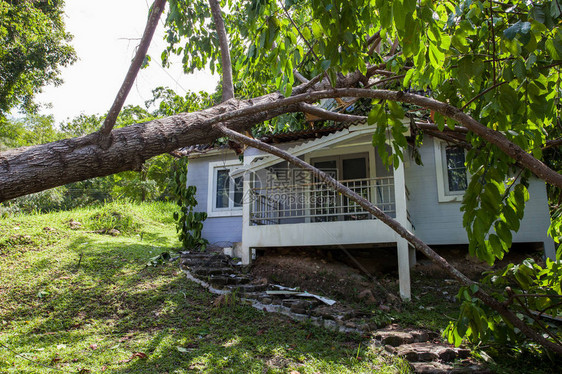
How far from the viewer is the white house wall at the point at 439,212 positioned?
27.7 feet

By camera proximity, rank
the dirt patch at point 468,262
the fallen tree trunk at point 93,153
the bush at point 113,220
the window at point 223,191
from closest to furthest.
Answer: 1. the fallen tree trunk at point 93,153
2. the dirt patch at point 468,262
3. the window at point 223,191
4. the bush at point 113,220

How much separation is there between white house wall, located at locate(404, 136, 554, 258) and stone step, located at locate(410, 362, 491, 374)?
5.05 m

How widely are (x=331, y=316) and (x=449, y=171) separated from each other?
535 cm

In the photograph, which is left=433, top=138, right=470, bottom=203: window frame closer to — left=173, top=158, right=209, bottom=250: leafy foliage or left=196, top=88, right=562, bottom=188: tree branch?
left=173, top=158, right=209, bottom=250: leafy foliage

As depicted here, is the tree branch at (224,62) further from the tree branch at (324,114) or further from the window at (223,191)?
the window at (223,191)

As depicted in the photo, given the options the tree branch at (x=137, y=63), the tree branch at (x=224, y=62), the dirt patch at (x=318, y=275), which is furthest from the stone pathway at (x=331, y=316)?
the tree branch at (x=137, y=63)

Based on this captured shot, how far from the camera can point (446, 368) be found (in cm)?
427

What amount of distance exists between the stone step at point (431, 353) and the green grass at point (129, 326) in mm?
198

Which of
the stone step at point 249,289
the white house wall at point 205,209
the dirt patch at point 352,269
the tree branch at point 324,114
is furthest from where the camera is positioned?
the white house wall at point 205,209

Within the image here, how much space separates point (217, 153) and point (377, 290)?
655 cm

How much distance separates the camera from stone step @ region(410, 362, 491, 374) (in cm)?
415

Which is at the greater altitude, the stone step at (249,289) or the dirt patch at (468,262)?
the dirt patch at (468,262)

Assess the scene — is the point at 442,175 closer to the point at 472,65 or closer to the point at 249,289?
the point at 249,289

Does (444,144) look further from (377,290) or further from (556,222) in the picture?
(556,222)
